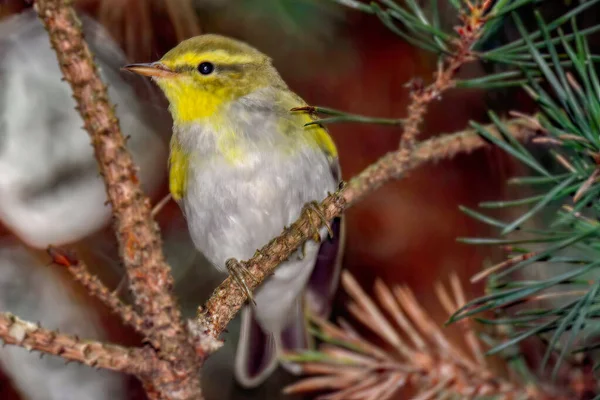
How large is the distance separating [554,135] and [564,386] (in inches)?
17.1

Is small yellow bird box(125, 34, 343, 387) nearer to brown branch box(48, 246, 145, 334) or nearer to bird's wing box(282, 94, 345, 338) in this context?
bird's wing box(282, 94, 345, 338)

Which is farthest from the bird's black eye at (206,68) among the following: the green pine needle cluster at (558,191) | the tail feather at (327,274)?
the green pine needle cluster at (558,191)

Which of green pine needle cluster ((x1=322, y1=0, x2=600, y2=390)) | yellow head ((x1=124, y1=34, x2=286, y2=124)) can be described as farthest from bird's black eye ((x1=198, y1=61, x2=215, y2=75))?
green pine needle cluster ((x1=322, y1=0, x2=600, y2=390))

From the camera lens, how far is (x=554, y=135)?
84 cm

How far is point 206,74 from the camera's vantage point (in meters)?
1.35

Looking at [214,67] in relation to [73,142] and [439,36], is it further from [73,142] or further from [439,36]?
[73,142]

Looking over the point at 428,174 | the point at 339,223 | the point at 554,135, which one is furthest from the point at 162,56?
the point at 554,135

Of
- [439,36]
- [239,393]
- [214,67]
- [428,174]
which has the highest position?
[214,67]

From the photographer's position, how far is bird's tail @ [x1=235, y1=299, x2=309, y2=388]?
157cm

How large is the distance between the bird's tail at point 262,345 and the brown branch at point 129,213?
80cm

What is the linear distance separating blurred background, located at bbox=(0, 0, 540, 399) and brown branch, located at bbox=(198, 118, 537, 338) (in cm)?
23

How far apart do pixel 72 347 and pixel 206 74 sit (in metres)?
0.75

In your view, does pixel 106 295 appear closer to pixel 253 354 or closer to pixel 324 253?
pixel 324 253

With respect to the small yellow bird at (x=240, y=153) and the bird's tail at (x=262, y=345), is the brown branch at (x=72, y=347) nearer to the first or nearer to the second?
the small yellow bird at (x=240, y=153)
